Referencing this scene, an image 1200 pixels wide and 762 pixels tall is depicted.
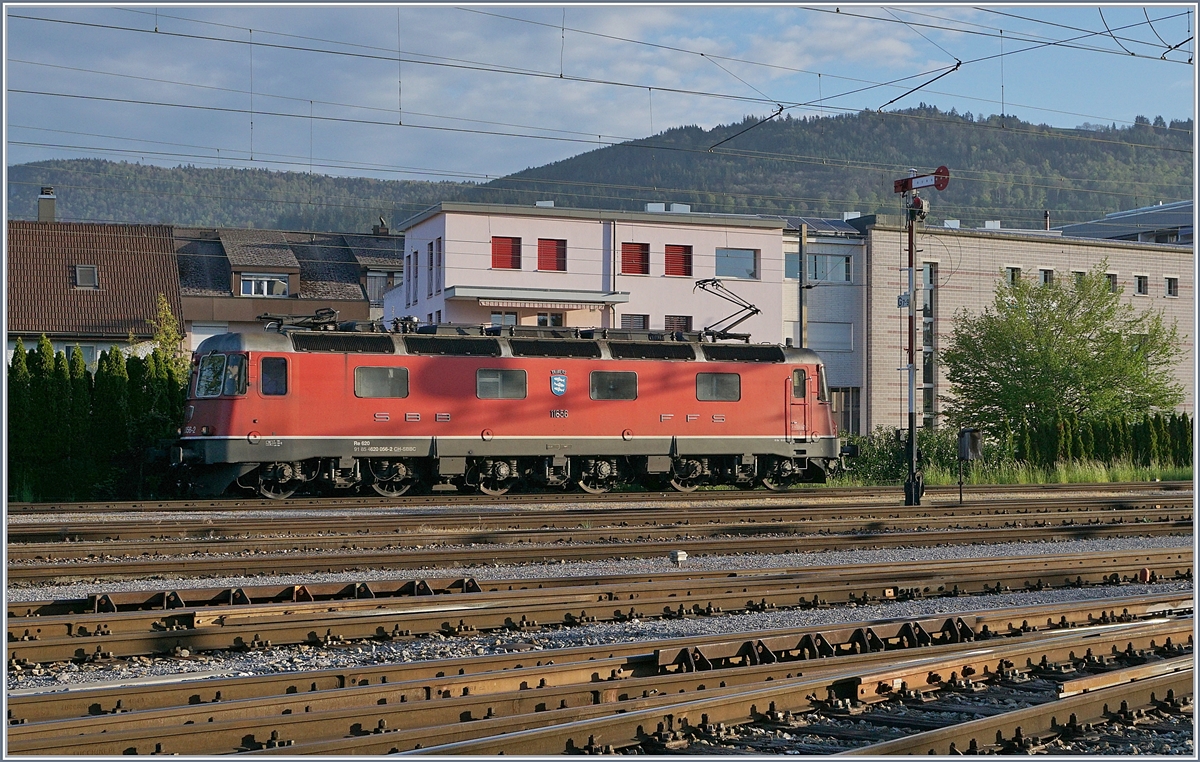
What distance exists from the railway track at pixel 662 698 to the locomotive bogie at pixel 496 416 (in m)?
14.9

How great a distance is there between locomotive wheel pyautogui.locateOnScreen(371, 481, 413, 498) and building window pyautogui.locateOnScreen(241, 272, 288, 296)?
33503 mm

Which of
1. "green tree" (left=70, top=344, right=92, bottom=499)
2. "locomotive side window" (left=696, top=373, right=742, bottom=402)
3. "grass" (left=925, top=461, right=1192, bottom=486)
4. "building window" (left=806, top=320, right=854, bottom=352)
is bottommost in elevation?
"grass" (left=925, top=461, right=1192, bottom=486)

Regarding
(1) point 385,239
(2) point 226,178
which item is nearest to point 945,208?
(1) point 385,239

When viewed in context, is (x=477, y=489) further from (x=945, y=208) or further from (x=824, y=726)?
(x=945, y=208)

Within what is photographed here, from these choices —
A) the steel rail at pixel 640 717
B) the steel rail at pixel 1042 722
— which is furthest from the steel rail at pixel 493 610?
the steel rail at pixel 1042 722

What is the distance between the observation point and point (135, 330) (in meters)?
47.4

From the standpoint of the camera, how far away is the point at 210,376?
21.9m

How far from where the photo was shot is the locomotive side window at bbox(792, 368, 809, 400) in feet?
85.8

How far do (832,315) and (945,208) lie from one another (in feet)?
260

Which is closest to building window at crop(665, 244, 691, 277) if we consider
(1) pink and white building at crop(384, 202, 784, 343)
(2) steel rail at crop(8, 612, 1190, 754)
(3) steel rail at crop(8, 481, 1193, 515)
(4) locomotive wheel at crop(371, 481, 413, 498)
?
(1) pink and white building at crop(384, 202, 784, 343)

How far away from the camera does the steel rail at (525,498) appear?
19.8 meters

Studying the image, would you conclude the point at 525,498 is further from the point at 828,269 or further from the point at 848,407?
the point at 828,269

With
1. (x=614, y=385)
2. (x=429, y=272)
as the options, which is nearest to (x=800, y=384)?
(x=614, y=385)

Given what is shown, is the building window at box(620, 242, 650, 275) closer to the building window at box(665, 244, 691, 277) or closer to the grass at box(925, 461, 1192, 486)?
the building window at box(665, 244, 691, 277)
